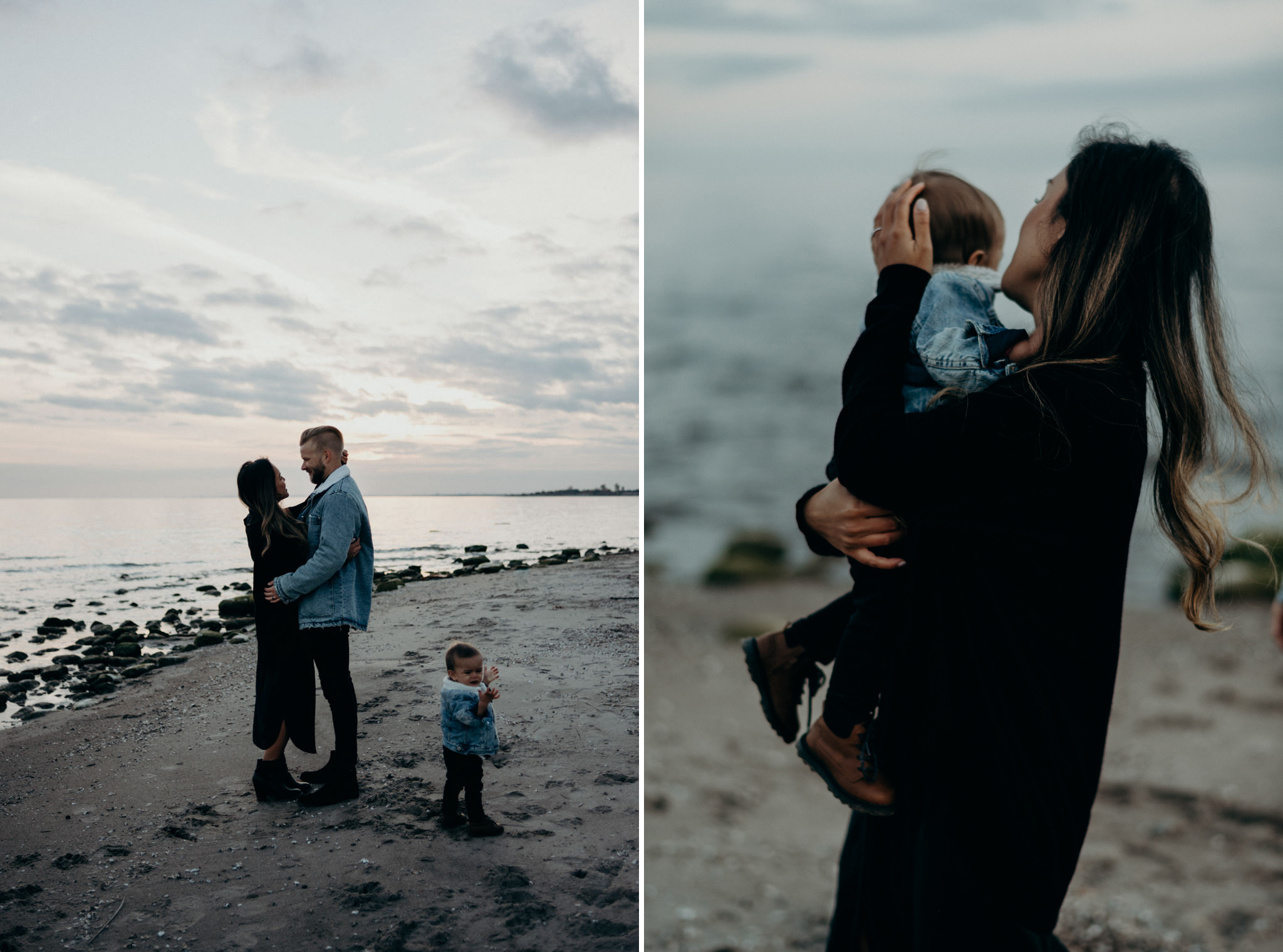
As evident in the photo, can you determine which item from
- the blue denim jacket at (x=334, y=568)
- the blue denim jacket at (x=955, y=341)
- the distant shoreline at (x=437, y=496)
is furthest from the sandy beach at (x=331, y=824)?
the blue denim jacket at (x=955, y=341)

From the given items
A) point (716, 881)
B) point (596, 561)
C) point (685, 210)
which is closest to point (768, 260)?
point (685, 210)

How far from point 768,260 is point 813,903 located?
4319mm

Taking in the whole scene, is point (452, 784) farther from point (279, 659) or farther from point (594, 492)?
point (594, 492)

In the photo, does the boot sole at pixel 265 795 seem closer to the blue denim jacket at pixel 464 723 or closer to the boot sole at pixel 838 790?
the blue denim jacket at pixel 464 723

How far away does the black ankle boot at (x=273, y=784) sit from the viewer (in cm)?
231

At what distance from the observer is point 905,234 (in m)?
1.21

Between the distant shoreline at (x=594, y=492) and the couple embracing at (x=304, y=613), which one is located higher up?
the distant shoreline at (x=594, y=492)

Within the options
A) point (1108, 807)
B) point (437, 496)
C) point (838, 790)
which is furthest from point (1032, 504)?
point (1108, 807)

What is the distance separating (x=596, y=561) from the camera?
10.2ft

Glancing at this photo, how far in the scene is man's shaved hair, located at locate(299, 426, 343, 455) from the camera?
2.48 metres

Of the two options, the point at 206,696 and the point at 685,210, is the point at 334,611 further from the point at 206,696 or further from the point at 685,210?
the point at 685,210

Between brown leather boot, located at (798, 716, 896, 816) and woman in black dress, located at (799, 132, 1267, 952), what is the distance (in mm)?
52

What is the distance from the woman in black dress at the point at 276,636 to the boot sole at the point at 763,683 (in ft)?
4.47

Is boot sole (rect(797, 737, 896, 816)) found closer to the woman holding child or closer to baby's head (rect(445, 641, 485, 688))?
the woman holding child
